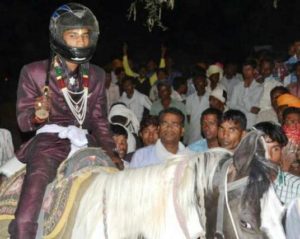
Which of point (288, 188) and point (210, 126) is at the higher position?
point (288, 188)

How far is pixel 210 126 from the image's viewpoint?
8.02 metres

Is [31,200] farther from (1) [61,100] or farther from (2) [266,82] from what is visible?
(2) [266,82]

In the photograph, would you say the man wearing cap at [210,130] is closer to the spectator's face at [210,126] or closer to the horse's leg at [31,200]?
the spectator's face at [210,126]

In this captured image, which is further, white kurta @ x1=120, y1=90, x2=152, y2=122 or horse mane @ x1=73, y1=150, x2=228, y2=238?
white kurta @ x1=120, y1=90, x2=152, y2=122

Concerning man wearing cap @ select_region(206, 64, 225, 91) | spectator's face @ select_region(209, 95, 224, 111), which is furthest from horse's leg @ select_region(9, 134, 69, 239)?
man wearing cap @ select_region(206, 64, 225, 91)

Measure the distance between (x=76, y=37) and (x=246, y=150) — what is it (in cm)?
181

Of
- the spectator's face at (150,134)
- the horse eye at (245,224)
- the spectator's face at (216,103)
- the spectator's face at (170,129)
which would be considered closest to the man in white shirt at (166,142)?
the spectator's face at (170,129)

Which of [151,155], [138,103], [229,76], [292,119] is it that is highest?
[292,119]

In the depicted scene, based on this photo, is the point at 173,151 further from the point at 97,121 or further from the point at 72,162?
the point at 72,162

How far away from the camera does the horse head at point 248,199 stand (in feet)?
11.5

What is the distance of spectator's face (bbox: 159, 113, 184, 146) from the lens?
23.7 feet

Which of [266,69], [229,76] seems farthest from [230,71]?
[266,69]

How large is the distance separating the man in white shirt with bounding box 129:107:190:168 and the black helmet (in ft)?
7.76

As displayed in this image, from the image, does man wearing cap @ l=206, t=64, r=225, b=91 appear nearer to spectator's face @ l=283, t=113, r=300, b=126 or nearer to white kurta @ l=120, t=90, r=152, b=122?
white kurta @ l=120, t=90, r=152, b=122
